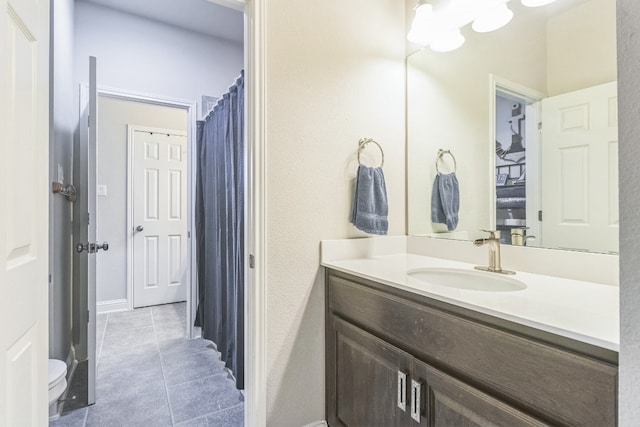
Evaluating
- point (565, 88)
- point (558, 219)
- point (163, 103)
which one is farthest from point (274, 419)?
point (163, 103)

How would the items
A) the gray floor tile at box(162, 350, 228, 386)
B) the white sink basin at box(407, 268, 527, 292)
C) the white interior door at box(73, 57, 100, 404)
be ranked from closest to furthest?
the white sink basin at box(407, 268, 527, 292)
the white interior door at box(73, 57, 100, 404)
the gray floor tile at box(162, 350, 228, 386)

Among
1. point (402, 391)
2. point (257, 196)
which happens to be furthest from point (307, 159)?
point (402, 391)

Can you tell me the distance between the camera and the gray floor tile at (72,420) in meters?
1.55

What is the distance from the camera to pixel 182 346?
2.45 metres

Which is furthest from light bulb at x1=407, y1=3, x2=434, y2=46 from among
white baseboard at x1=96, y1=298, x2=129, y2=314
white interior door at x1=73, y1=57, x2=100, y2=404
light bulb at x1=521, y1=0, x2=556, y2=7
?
white baseboard at x1=96, y1=298, x2=129, y2=314

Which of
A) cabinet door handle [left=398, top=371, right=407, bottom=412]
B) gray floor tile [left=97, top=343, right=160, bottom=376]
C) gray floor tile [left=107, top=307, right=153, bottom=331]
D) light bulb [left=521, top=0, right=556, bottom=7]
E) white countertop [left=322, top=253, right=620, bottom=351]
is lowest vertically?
gray floor tile [left=107, top=307, right=153, bottom=331]

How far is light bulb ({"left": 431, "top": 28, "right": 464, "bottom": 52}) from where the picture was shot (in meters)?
1.55

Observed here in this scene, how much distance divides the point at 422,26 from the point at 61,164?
7.13 ft

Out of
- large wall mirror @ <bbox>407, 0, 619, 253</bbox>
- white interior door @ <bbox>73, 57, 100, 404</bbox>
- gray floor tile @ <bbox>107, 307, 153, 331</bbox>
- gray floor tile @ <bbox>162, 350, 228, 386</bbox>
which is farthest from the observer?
gray floor tile @ <bbox>107, 307, 153, 331</bbox>

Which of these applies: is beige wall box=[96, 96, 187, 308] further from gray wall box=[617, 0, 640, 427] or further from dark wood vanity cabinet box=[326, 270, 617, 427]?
gray wall box=[617, 0, 640, 427]

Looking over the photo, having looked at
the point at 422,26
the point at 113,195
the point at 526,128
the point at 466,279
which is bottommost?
the point at 466,279

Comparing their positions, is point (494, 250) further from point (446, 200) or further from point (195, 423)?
point (195, 423)
